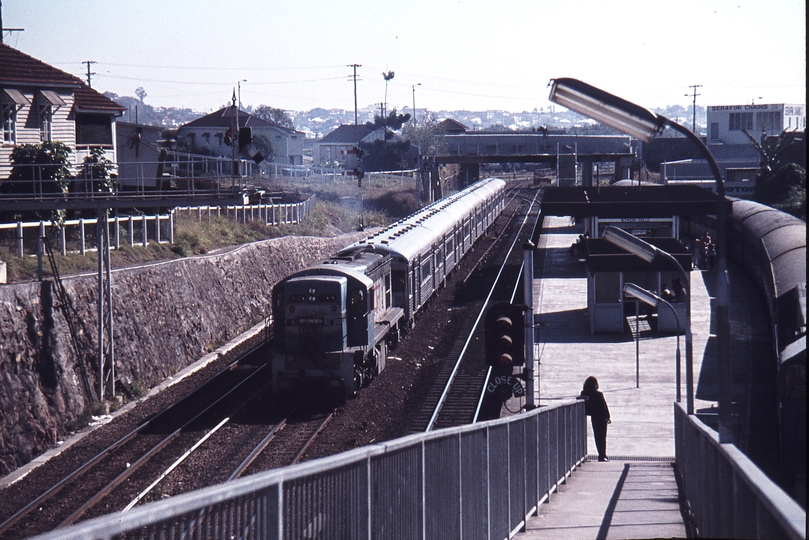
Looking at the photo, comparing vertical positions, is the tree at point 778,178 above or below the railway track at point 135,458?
above

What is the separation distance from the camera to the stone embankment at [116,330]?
55.0ft

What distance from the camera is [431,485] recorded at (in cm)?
638

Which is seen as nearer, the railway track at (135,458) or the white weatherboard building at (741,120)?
the railway track at (135,458)

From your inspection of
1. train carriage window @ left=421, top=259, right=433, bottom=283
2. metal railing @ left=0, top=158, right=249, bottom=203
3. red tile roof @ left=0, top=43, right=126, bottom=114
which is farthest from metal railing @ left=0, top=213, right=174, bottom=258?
train carriage window @ left=421, top=259, right=433, bottom=283

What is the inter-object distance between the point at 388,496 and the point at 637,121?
409 centimetres

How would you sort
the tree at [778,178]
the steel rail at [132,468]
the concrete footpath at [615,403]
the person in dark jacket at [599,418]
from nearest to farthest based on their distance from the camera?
1. the concrete footpath at [615,403]
2. the steel rail at [132,468]
3. the person in dark jacket at [599,418]
4. the tree at [778,178]

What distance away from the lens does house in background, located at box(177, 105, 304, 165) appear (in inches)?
3004

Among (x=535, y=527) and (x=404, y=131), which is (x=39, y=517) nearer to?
(x=535, y=527)

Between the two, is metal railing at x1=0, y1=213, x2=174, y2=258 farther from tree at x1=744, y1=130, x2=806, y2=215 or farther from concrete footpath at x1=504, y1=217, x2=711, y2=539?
tree at x1=744, y1=130, x2=806, y2=215

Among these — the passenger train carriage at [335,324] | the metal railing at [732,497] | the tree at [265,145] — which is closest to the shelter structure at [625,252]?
the passenger train carriage at [335,324]

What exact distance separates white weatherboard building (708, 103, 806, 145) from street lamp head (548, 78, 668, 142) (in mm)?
69812

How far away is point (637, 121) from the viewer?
755cm

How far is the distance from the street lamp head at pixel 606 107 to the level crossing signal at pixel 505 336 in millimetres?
4427

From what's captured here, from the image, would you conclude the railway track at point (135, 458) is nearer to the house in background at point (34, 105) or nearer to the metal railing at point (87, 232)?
the metal railing at point (87, 232)
